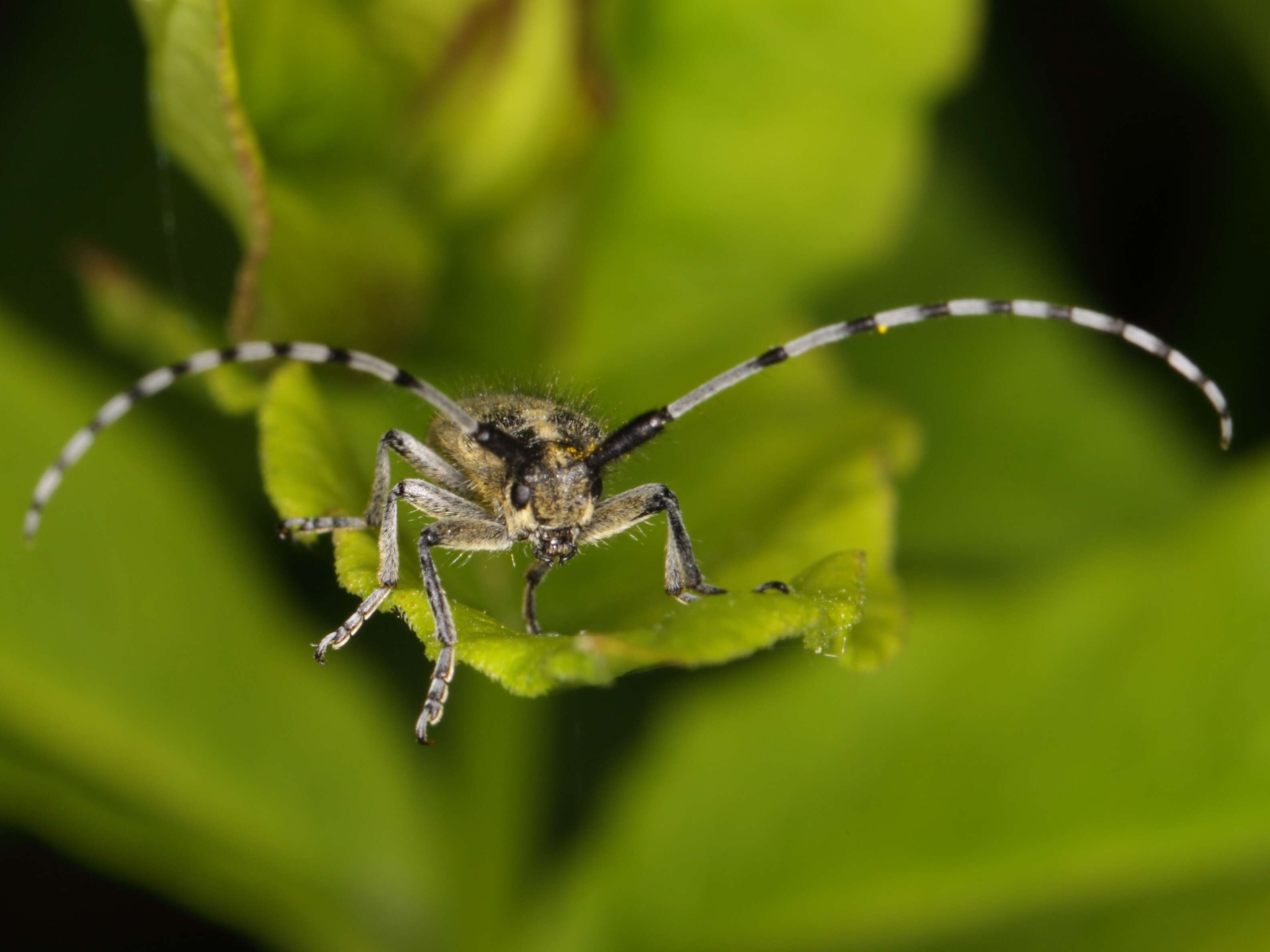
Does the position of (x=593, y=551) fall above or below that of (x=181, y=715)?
above

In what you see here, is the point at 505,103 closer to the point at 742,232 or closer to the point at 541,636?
the point at 742,232

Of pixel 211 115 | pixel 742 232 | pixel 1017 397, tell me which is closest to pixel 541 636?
pixel 211 115

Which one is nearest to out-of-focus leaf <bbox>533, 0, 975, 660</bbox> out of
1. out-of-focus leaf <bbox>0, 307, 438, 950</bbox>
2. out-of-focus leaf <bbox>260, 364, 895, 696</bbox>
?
out-of-focus leaf <bbox>260, 364, 895, 696</bbox>

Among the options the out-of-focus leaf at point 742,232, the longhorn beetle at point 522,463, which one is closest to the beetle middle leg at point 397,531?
the longhorn beetle at point 522,463

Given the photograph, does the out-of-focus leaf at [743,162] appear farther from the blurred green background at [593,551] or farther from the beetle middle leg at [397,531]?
the beetle middle leg at [397,531]

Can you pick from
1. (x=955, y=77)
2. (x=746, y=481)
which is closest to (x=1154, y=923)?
(x=746, y=481)

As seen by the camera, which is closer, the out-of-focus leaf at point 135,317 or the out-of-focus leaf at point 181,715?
the out-of-focus leaf at point 135,317

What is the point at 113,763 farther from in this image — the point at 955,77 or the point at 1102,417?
the point at 1102,417

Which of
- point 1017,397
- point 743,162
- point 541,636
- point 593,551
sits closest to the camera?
point 541,636
